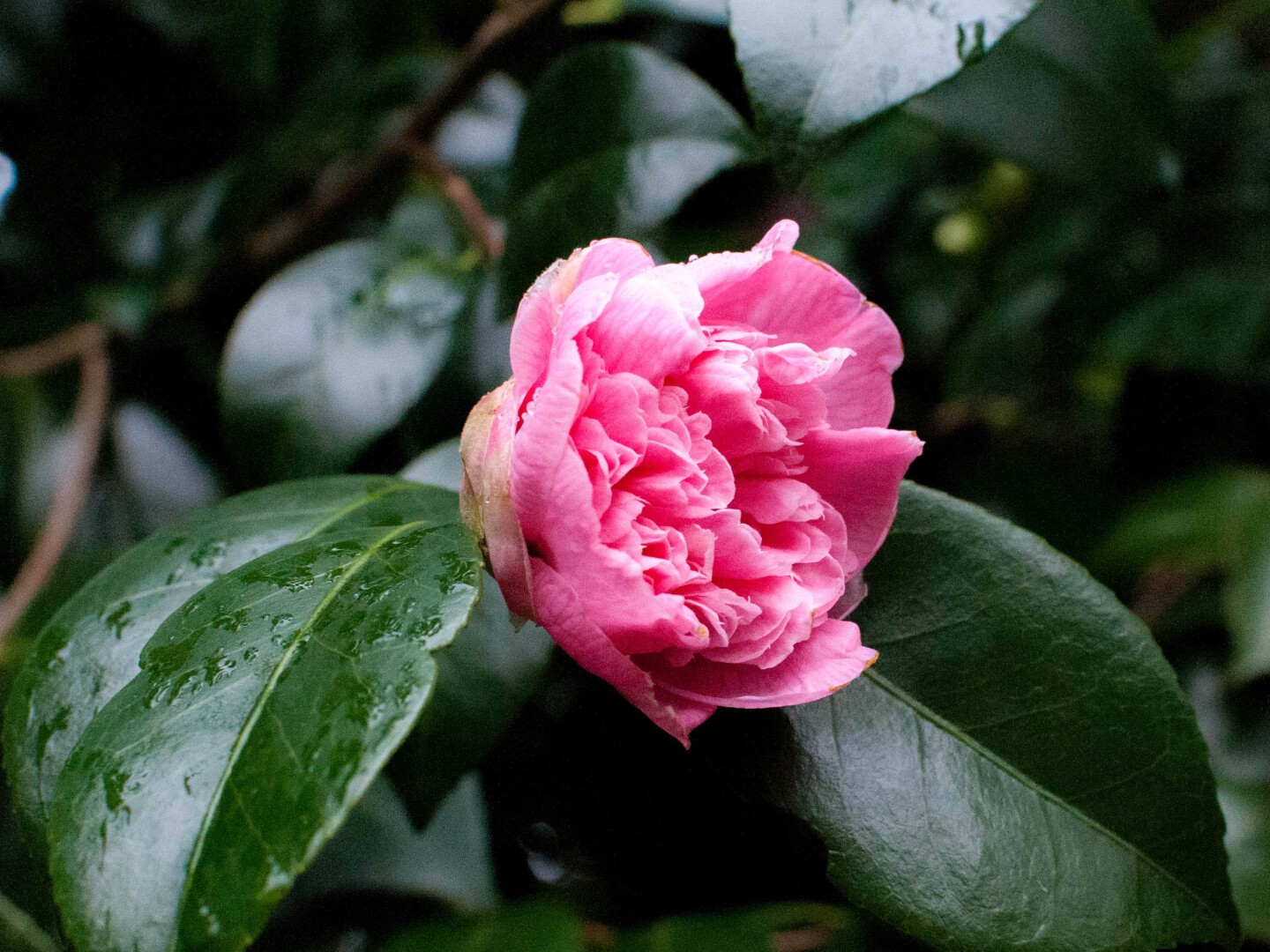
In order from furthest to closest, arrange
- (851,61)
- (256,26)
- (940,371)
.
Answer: (940,371) → (256,26) → (851,61)

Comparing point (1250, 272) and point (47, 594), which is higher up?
point (47, 594)

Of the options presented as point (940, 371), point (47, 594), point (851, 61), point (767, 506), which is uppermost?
point (851, 61)

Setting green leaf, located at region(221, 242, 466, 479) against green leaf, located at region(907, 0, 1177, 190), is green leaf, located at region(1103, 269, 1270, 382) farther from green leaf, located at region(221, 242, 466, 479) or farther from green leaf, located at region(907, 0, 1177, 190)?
green leaf, located at region(221, 242, 466, 479)

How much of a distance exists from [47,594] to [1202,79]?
160 cm

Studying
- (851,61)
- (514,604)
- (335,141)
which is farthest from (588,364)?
(335,141)

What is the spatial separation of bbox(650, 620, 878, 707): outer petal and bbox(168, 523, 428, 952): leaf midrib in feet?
0.46

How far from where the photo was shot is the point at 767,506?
45 cm

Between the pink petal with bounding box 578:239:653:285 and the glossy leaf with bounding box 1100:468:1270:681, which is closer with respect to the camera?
the pink petal with bounding box 578:239:653:285

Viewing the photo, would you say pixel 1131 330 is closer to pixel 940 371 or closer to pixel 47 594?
pixel 940 371

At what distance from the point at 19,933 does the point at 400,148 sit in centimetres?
72

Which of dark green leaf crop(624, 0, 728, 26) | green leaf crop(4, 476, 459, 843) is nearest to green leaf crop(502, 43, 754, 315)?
dark green leaf crop(624, 0, 728, 26)

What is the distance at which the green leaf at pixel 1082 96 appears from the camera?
79cm

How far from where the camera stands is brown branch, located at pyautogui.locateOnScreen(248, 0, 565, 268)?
82 cm

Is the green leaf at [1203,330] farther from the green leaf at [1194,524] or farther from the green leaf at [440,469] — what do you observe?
the green leaf at [440,469]
